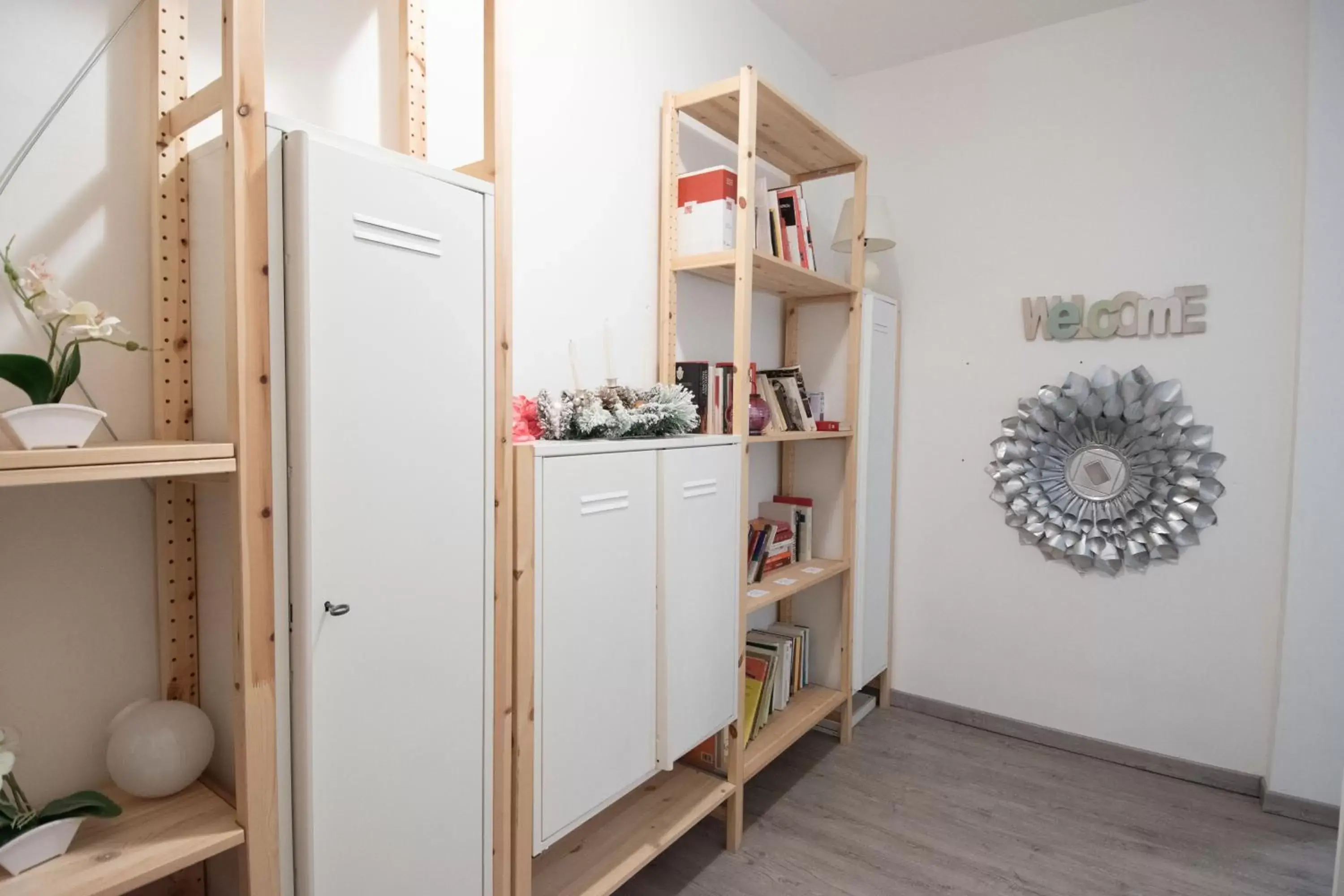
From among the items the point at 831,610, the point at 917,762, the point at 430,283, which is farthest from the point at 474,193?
the point at 917,762

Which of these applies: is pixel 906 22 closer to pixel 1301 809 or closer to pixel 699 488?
pixel 699 488

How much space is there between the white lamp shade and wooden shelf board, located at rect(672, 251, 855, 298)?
247mm

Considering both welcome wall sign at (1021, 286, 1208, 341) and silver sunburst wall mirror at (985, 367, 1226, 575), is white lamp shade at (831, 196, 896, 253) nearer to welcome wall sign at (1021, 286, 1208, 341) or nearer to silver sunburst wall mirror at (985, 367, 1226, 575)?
welcome wall sign at (1021, 286, 1208, 341)

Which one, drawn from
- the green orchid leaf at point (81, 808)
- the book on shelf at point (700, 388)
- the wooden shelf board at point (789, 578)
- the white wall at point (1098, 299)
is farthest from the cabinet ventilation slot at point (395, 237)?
the white wall at point (1098, 299)

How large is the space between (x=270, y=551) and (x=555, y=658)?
654 mm

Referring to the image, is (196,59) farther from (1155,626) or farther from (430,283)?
(1155,626)

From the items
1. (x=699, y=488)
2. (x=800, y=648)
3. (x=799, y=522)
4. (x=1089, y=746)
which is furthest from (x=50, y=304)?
(x=1089, y=746)

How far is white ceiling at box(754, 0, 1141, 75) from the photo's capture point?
2758 mm

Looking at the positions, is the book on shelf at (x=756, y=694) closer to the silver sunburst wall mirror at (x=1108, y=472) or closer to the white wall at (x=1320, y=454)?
the silver sunburst wall mirror at (x=1108, y=472)

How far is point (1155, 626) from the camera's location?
2779 millimetres

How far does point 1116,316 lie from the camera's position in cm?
279

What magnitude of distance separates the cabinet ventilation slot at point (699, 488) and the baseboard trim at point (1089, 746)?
6.16 feet

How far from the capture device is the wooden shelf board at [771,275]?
2254mm

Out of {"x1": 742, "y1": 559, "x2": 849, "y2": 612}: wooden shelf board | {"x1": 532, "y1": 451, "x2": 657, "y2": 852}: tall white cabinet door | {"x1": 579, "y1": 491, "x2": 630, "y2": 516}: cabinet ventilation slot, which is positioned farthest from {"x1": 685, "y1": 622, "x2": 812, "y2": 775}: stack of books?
{"x1": 579, "y1": 491, "x2": 630, "y2": 516}: cabinet ventilation slot
